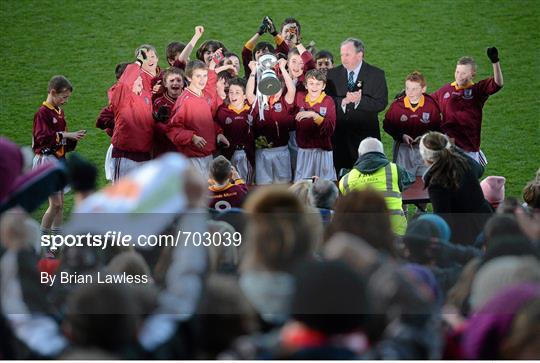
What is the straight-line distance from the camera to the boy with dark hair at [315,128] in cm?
739

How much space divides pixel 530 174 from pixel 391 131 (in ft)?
5.09

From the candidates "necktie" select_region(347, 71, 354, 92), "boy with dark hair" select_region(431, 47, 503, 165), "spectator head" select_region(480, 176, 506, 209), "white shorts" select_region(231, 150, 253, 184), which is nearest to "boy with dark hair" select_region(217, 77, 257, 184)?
"white shorts" select_region(231, 150, 253, 184)

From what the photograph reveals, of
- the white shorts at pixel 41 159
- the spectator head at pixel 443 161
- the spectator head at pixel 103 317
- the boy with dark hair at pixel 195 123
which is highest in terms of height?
the boy with dark hair at pixel 195 123

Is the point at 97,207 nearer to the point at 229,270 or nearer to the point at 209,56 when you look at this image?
the point at 229,270

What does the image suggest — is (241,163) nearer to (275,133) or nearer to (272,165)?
(272,165)

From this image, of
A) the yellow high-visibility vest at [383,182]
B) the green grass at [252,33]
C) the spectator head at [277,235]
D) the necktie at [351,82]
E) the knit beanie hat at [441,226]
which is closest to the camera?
the spectator head at [277,235]

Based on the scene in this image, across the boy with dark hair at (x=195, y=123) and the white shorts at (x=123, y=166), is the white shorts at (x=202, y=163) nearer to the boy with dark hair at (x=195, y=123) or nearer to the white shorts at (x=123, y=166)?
the boy with dark hair at (x=195, y=123)

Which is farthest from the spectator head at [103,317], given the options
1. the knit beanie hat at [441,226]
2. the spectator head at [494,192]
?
the spectator head at [494,192]

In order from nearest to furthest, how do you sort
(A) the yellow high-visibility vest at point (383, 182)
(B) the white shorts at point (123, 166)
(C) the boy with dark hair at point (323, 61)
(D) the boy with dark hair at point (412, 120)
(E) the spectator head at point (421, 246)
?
(E) the spectator head at point (421, 246)
(A) the yellow high-visibility vest at point (383, 182)
(B) the white shorts at point (123, 166)
(D) the boy with dark hair at point (412, 120)
(C) the boy with dark hair at point (323, 61)

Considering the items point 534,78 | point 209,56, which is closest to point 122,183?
point 209,56

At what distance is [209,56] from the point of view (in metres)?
8.23

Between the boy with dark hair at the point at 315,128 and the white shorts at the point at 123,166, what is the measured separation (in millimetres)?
1166

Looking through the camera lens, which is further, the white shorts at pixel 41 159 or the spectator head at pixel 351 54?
the spectator head at pixel 351 54

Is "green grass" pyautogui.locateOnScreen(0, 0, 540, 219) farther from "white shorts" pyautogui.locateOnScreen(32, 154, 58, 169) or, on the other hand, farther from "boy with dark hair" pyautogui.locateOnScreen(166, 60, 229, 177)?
"boy with dark hair" pyautogui.locateOnScreen(166, 60, 229, 177)
